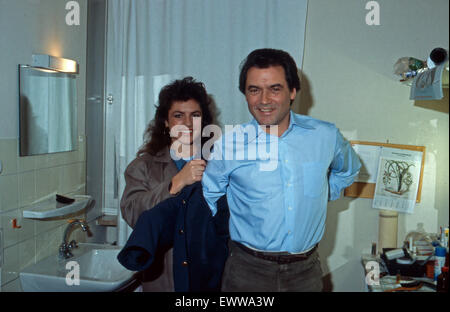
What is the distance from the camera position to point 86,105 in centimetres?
214

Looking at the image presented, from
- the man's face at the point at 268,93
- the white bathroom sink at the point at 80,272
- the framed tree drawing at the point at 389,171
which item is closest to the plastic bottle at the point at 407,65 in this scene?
the framed tree drawing at the point at 389,171

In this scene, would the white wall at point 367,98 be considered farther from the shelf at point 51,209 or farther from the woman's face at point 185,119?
the shelf at point 51,209

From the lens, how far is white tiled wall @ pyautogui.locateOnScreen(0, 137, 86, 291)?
154 centimetres

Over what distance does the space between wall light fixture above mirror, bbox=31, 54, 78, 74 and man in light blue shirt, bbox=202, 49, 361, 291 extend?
888 millimetres

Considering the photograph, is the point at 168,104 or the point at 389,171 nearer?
the point at 168,104

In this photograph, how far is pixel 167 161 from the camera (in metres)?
1.58

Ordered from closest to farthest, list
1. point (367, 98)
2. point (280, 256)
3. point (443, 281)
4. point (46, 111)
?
point (280, 256), point (443, 281), point (46, 111), point (367, 98)

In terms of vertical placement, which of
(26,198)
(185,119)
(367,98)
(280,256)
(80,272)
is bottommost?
(80,272)

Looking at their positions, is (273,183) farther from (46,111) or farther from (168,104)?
(46,111)

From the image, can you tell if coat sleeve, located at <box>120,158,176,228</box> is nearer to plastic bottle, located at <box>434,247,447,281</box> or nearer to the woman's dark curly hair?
the woman's dark curly hair

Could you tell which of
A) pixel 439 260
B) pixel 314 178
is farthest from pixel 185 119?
pixel 439 260

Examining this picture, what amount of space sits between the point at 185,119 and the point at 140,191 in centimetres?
35

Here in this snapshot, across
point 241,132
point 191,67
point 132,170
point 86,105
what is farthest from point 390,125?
point 86,105

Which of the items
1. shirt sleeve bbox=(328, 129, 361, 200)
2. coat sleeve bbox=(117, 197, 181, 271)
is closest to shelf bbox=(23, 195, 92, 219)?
coat sleeve bbox=(117, 197, 181, 271)
